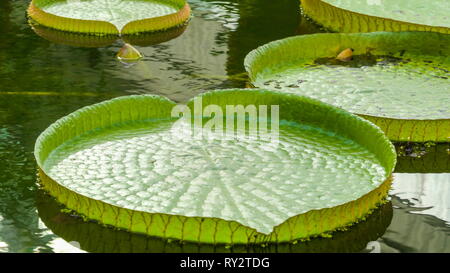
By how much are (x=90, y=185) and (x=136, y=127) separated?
602 mm

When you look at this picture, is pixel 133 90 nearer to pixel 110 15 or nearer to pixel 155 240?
pixel 110 15

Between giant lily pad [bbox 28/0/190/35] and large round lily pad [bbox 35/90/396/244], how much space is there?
1.45m

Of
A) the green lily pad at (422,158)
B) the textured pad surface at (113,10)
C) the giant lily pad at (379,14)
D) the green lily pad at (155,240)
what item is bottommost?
the green lily pad at (155,240)

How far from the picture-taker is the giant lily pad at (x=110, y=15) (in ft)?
16.4

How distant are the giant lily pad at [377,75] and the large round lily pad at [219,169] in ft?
1.06

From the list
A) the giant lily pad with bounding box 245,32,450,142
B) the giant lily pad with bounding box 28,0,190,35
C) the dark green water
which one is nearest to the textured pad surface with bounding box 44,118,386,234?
the dark green water

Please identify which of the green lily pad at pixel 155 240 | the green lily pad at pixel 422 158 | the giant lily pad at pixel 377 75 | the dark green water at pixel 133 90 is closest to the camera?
the green lily pad at pixel 155 240

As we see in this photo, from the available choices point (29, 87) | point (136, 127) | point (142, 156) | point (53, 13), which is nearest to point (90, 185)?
point (142, 156)

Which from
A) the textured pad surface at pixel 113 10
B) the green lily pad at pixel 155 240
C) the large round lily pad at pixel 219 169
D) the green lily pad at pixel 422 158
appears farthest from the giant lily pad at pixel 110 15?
the green lily pad at pixel 155 240

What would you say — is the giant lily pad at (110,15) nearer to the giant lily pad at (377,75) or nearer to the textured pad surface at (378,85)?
the giant lily pad at (377,75)

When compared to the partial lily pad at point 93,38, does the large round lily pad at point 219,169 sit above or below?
above

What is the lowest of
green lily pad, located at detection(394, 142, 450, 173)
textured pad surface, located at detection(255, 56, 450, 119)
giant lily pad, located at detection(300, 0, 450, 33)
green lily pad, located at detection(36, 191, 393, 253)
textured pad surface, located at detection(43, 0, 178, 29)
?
green lily pad, located at detection(36, 191, 393, 253)

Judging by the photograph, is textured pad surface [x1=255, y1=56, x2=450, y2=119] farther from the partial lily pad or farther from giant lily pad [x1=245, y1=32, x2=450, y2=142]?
the partial lily pad

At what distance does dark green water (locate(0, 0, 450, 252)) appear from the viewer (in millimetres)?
2865
